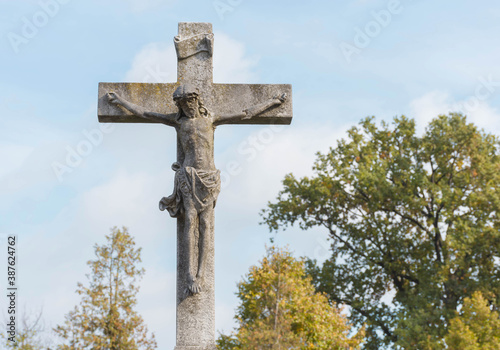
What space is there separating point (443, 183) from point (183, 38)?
15788mm

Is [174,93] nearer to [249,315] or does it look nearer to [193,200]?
[193,200]

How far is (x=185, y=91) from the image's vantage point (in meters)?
6.89

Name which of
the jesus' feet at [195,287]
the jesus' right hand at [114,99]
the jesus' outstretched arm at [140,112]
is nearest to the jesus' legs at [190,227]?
the jesus' feet at [195,287]

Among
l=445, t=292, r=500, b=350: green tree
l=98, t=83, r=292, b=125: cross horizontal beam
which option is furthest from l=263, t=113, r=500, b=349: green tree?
l=98, t=83, r=292, b=125: cross horizontal beam

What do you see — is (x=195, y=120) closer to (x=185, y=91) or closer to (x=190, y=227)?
(x=185, y=91)

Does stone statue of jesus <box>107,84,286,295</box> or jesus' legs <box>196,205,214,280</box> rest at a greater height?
stone statue of jesus <box>107,84,286,295</box>

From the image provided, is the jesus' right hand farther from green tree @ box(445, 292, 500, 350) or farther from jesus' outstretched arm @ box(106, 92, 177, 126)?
green tree @ box(445, 292, 500, 350)

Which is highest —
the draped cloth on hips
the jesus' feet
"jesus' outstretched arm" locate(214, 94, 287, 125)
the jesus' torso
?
"jesus' outstretched arm" locate(214, 94, 287, 125)

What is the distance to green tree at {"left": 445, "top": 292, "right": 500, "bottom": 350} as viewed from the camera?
56.0 ft

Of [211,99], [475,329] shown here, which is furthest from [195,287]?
[475,329]

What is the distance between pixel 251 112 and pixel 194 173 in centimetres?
106

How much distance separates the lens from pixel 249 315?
1567 cm

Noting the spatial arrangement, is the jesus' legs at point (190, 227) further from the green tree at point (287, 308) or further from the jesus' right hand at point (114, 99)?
the green tree at point (287, 308)

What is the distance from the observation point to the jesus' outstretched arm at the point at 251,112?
7.25 m
